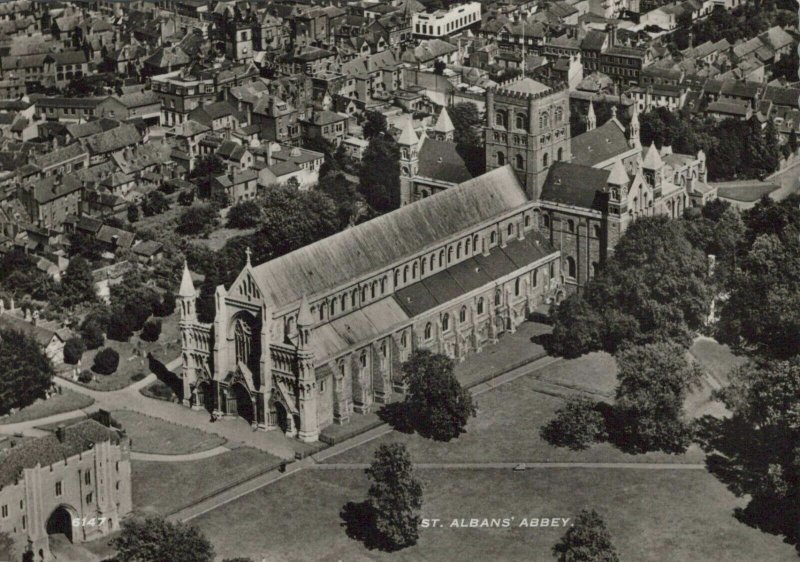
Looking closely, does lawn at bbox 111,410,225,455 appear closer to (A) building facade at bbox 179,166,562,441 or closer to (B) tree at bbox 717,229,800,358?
(A) building facade at bbox 179,166,562,441

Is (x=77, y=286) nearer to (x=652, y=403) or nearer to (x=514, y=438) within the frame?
(x=514, y=438)

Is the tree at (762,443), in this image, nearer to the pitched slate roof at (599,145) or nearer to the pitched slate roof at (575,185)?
the pitched slate roof at (575,185)

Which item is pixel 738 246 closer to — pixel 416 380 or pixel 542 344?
pixel 542 344

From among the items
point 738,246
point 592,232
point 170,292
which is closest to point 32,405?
point 170,292

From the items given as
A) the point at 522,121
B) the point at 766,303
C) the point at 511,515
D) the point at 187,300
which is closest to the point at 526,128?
the point at 522,121

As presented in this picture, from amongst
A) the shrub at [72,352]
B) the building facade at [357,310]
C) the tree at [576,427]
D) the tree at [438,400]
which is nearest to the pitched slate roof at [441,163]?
the building facade at [357,310]

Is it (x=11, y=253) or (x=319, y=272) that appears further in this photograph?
(x=11, y=253)
